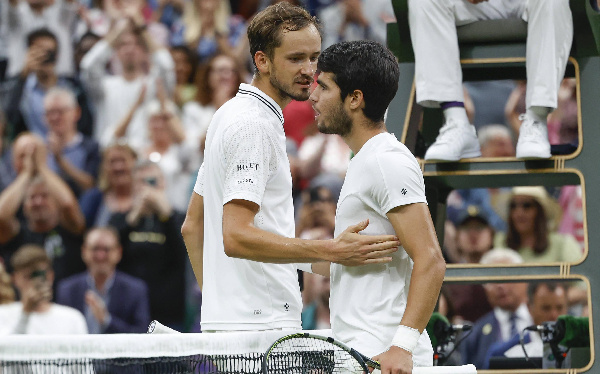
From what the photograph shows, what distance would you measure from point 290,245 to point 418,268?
387mm

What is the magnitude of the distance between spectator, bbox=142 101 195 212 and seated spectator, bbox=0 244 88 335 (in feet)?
3.65

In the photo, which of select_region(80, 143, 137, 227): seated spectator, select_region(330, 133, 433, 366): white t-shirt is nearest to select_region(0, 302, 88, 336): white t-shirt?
select_region(80, 143, 137, 227): seated spectator

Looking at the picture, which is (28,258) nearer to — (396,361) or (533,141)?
(533,141)

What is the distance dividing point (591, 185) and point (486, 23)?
0.85 metres

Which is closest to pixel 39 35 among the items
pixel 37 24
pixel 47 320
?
pixel 37 24

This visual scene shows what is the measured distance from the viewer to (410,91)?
444cm

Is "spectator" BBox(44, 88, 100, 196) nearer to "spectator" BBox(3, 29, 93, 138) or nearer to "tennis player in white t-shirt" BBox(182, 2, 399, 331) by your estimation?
"spectator" BBox(3, 29, 93, 138)

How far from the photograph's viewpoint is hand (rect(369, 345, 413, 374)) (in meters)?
2.75

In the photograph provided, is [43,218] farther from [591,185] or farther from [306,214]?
[591,185]

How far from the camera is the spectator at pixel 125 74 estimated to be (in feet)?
26.9

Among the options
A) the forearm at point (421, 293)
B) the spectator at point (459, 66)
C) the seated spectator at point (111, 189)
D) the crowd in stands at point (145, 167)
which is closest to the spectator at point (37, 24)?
the crowd in stands at point (145, 167)

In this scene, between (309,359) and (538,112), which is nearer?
(309,359)

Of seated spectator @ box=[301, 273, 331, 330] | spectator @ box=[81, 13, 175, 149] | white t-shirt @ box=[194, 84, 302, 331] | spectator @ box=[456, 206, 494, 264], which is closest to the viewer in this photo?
white t-shirt @ box=[194, 84, 302, 331]

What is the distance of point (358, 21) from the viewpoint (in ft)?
27.8
